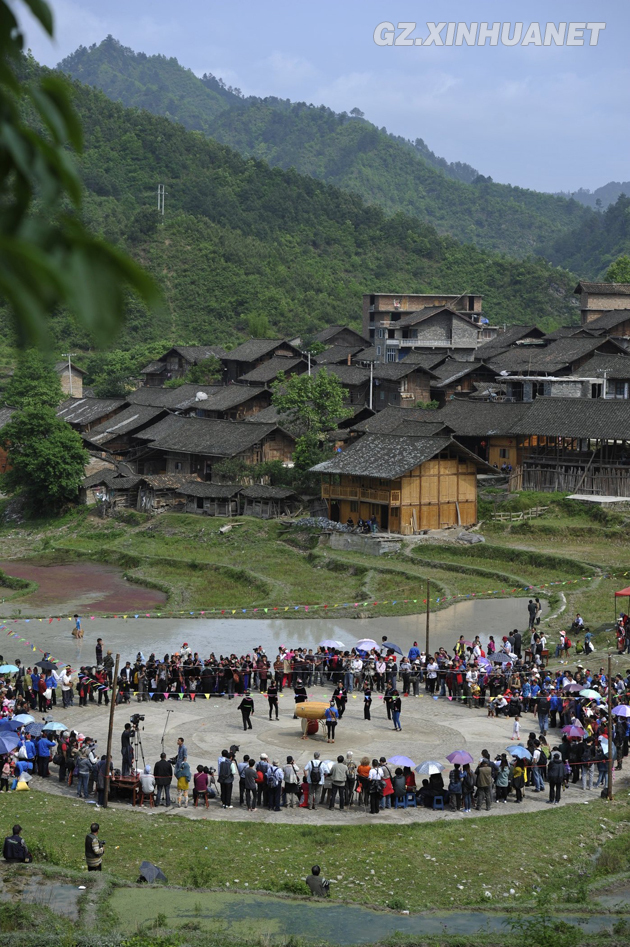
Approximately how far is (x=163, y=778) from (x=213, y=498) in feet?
113

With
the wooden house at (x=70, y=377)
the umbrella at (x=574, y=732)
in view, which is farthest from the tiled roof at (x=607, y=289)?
the umbrella at (x=574, y=732)

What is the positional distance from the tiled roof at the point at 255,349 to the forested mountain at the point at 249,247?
63.3ft

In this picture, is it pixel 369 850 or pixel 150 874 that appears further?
pixel 369 850

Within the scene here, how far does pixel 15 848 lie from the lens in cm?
1512

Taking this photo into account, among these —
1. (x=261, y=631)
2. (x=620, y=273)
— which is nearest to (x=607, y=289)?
(x=620, y=273)

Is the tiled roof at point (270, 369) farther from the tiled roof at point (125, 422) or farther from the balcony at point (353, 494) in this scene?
the balcony at point (353, 494)

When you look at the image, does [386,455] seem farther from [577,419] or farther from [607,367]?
[607,367]

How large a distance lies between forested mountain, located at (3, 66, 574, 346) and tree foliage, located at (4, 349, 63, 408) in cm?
2199

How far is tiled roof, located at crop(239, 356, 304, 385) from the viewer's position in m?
72.8

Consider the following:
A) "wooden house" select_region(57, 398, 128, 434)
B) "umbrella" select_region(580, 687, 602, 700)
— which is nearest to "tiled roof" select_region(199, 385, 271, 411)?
"wooden house" select_region(57, 398, 128, 434)

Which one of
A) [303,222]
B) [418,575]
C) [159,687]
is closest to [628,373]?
[418,575]

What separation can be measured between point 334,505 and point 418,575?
33.5ft

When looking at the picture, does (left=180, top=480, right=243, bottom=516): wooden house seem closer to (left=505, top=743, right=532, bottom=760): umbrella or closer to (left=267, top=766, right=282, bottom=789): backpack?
(left=505, top=743, right=532, bottom=760): umbrella

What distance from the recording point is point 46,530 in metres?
55.5
